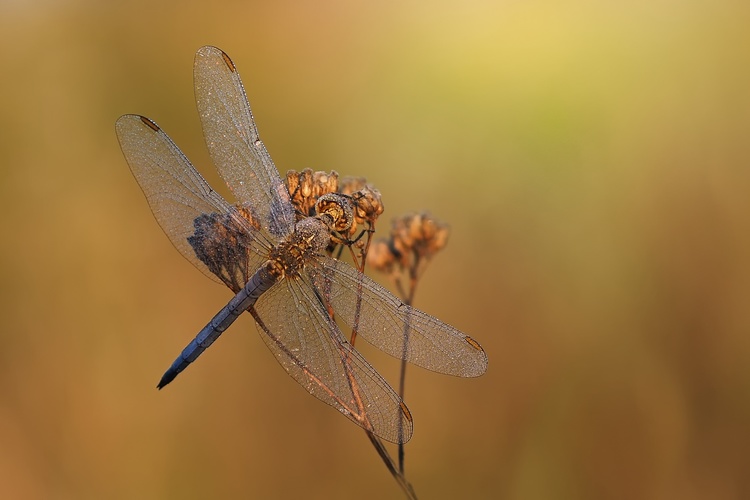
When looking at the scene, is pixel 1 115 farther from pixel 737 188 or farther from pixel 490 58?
pixel 737 188

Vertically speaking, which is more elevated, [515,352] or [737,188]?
[737,188]

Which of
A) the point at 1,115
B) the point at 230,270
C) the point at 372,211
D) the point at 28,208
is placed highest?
the point at 372,211

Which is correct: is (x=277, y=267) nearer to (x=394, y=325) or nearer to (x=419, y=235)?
(x=394, y=325)

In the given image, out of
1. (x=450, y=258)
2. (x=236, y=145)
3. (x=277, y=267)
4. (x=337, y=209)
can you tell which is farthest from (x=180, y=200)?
(x=450, y=258)

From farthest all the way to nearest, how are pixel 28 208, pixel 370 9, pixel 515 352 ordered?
pixel 370 9 < pixel 28 208 < pixel 515 352

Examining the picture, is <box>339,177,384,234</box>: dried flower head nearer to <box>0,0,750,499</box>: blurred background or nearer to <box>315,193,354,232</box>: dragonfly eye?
<box>315,193,354,232</box>: dragonfly eye

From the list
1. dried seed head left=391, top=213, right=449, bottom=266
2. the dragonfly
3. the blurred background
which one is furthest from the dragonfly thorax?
the blurred background

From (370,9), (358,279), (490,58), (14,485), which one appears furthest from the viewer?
(370,9)

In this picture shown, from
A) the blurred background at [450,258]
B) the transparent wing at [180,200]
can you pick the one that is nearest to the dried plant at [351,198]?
the transparent wing at [180,200]

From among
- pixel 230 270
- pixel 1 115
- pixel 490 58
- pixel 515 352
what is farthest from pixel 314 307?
pixel 490 58
